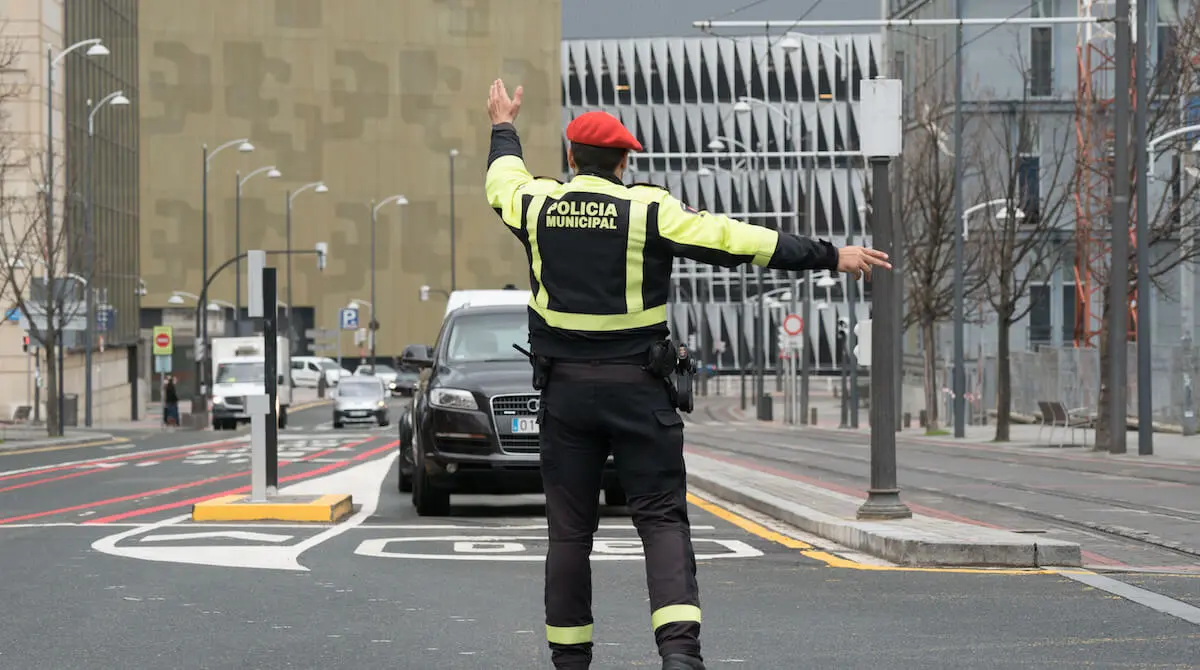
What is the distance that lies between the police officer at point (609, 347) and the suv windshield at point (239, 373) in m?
49.4

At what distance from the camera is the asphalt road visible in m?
7.59

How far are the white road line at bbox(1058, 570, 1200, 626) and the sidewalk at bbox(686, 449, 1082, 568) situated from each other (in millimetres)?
374

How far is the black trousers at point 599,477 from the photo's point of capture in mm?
6215

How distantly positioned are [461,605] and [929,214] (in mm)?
49128

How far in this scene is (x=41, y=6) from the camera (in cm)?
5772

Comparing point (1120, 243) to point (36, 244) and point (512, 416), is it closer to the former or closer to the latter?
point (512, 416)

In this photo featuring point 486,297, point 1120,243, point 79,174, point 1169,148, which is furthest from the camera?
point 79,174

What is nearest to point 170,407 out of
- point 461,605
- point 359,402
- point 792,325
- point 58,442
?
point 359,402

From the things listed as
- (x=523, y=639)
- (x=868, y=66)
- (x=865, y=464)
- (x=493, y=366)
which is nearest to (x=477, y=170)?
(x=868, y=66)

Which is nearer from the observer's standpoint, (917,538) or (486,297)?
(917,538)

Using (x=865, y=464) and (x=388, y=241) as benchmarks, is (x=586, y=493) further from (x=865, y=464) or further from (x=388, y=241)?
(x=388, y=241)

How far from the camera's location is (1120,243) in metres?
31.0

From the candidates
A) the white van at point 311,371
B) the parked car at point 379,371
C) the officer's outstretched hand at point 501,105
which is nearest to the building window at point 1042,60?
the parked car at point 379,371

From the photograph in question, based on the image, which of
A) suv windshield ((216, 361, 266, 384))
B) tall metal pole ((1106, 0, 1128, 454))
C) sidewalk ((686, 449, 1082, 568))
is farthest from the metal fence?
suv windshield ((216, 361, 266, 384))
